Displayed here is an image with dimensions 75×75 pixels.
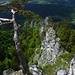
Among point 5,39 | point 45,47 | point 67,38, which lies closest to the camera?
point 67,38

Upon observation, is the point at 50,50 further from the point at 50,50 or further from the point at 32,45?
the point at 32,45

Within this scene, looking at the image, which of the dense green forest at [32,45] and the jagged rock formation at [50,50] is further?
the jagged rock formation at [50,50]

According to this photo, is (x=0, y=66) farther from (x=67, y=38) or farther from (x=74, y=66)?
(x=74, y=66)

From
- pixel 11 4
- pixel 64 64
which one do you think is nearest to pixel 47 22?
pixel 64 64

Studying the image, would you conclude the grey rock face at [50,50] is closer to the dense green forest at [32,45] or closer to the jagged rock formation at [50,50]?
the jagged rock formation at [50,50]

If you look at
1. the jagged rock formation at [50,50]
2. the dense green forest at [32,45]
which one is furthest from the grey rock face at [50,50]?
the dense green forest at [32,45]

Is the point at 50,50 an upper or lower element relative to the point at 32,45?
upper

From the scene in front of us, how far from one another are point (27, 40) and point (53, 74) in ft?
327

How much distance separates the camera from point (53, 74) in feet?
193

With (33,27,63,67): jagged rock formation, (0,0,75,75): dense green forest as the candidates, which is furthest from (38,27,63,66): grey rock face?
(0,0,75,75): dense green forest

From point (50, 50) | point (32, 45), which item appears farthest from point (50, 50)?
point (32, 45)

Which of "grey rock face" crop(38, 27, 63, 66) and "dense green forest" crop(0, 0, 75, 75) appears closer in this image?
"dense green forest" crop(0, 0, 75, 75)

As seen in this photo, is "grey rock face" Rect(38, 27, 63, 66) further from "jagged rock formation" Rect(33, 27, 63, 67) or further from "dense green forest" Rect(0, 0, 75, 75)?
"dense green forest" Rect(0, 0, 75, 75)

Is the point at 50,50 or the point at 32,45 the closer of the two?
the point at 50,50
